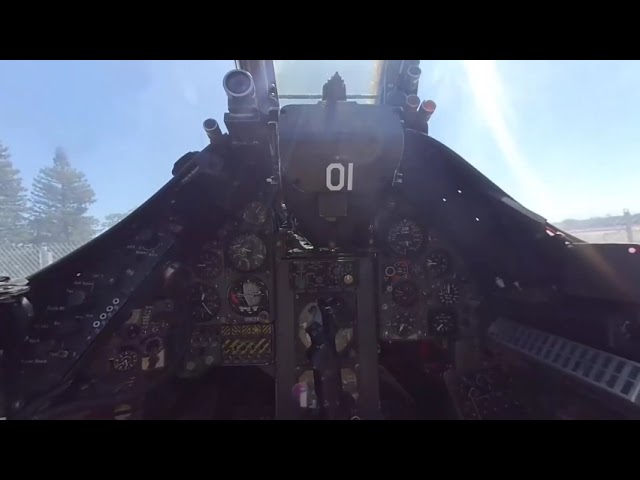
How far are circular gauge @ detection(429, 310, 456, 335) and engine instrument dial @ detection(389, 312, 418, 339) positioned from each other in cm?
19

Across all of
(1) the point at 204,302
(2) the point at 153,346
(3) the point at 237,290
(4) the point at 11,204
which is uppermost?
(4) the point at 11,204

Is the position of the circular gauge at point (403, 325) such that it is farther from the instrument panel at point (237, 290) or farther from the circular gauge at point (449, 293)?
the instrument panel at point (237, 290)

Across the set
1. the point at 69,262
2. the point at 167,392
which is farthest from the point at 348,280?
the point at 69,262

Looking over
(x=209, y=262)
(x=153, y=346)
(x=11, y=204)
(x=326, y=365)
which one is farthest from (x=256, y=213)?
(x=11, y=204)

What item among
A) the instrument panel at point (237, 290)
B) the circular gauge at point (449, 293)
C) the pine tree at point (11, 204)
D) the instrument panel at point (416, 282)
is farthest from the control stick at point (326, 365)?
the pine tree at point (11, 204)

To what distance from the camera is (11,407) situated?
2.26m

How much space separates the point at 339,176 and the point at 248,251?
5.80 feet

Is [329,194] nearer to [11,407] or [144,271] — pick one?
[144,271]

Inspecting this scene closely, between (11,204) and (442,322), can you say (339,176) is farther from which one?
(11,204)

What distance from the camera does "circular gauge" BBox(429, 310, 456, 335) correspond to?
354 centimetres

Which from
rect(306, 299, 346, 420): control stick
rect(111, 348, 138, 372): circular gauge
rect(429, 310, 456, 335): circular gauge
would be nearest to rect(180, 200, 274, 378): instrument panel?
rect(111, 348, 138, 372): circular gauge

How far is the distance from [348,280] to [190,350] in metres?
1.66

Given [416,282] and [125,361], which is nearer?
[125,361]

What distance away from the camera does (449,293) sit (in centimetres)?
358
